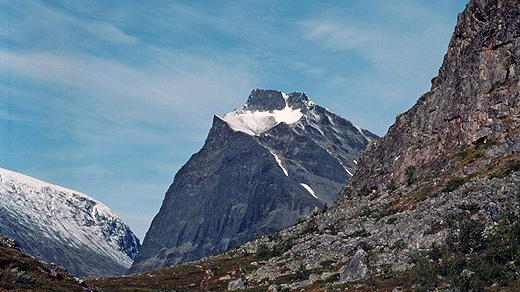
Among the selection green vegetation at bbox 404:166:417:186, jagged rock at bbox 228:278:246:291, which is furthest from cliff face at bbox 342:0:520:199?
jagged rock at bbox 228:278:246:291

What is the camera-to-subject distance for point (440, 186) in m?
130

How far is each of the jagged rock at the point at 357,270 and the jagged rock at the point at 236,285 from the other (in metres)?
28.4

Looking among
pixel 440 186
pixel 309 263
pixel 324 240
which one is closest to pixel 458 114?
pixel 440 186

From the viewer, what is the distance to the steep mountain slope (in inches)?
3236

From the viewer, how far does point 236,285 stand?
126 metres

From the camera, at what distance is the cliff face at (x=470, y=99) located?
140m

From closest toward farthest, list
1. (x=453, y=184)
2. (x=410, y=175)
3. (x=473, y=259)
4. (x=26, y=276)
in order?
1. (x=26, y=276)
2. (x=473, y=259)
3. (x=453, y=184)
4. (x=410, y=175)

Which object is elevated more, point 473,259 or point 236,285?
point 236,285

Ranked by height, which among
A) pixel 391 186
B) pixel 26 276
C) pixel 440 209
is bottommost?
pixel 26 276

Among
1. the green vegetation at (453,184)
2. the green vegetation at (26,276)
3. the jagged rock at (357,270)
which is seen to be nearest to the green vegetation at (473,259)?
the jagged rock at (357,270)

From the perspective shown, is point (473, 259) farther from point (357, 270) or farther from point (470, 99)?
point (470, 99)

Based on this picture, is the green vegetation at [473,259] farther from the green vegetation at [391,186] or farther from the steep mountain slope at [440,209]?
the green vegetation at [391,186]

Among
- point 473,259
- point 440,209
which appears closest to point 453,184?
point 440,209

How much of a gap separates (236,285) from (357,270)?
3542 centimetres
